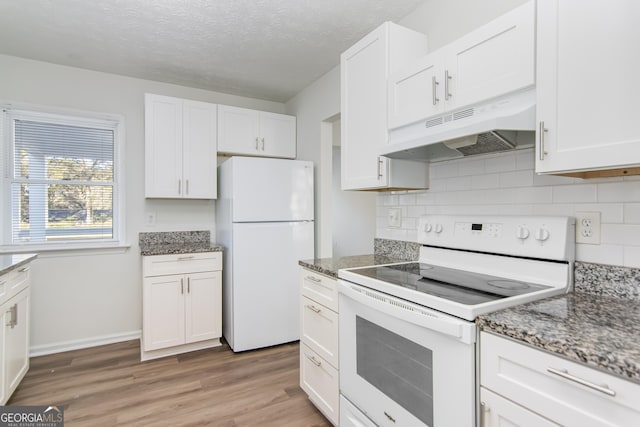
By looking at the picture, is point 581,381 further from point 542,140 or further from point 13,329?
point 13,329

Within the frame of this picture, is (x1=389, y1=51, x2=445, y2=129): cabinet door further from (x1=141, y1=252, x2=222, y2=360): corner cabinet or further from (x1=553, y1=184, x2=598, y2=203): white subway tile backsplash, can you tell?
(x1=141, y1=252, x2=222, y2=360): corner cabinet

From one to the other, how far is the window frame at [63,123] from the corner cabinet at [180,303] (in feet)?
2.15

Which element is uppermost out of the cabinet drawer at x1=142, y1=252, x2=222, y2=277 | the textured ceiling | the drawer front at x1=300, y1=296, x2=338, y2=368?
the textured ceiling

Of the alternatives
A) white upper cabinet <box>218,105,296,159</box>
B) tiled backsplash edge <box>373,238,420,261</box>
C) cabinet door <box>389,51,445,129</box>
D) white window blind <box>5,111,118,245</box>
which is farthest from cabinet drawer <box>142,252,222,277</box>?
cabinet door <box>389,51,445,129</box>

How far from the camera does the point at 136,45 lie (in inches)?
100.0

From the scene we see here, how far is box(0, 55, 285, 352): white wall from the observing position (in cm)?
283

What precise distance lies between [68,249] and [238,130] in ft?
5.99

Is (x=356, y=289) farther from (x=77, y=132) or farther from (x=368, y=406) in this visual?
(x=77, y=132)

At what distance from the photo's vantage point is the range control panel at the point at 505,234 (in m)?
1.30

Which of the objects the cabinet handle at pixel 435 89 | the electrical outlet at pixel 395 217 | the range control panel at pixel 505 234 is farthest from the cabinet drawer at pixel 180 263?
the cabinet handle at pixel 435 89

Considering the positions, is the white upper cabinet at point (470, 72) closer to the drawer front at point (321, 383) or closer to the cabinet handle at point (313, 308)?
the cabinet handle at point (313, 308)

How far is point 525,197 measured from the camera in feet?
4.87

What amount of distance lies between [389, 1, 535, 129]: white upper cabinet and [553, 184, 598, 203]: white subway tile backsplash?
18.0 inches

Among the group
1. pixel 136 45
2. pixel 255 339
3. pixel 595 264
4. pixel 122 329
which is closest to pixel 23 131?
pixel 136 45
